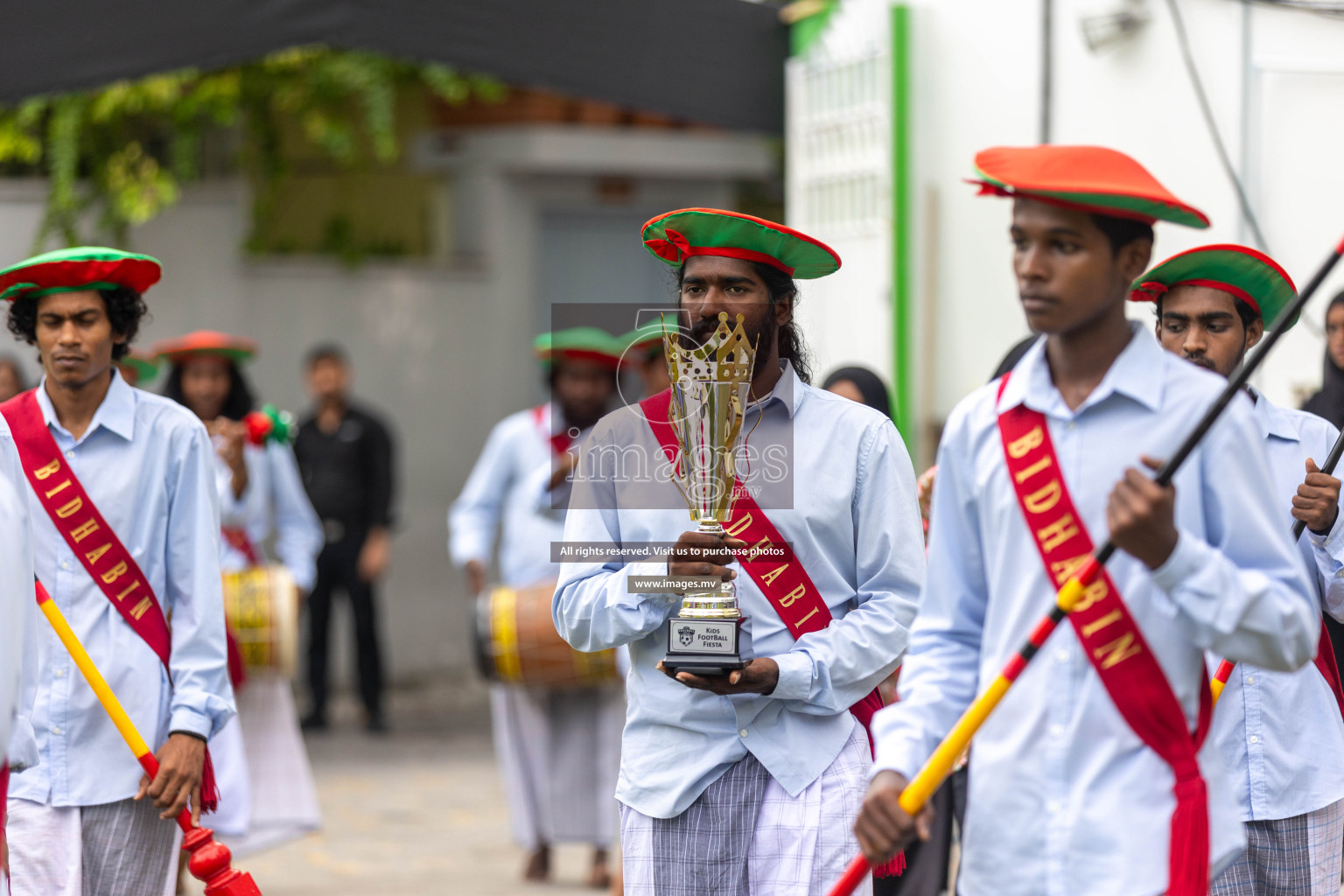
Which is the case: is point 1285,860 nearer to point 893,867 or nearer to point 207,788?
point 893,867

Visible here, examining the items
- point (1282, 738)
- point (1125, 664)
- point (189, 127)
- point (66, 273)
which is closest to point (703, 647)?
point (1125, 664)

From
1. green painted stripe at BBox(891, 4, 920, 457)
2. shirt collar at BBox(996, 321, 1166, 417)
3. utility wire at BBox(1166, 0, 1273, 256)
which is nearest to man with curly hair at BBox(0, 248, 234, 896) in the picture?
shirt collar at BBox(996, 321, 1166, 417)

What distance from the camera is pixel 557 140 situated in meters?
12.4

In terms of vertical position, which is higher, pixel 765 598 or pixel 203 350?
pixel 203 350

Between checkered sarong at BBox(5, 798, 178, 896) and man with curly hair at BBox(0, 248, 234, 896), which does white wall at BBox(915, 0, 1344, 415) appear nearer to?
man with curly hair at BBox(0, 248, 234, 896)

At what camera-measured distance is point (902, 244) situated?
8844mm

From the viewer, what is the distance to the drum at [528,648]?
7129 mm

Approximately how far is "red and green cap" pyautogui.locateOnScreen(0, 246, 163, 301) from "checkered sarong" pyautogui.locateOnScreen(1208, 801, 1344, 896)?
3058mm

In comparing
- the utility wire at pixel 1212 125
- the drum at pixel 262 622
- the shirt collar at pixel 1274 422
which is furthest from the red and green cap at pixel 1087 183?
the drum at pixel 262 622

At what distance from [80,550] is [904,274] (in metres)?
5.43

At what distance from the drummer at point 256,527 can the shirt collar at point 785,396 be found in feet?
11.9

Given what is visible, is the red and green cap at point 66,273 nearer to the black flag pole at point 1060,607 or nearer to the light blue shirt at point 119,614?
the light blue shirt at point 119,614

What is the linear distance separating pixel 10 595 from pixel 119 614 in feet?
5.36

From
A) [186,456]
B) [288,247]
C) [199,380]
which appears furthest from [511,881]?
[288,247]
